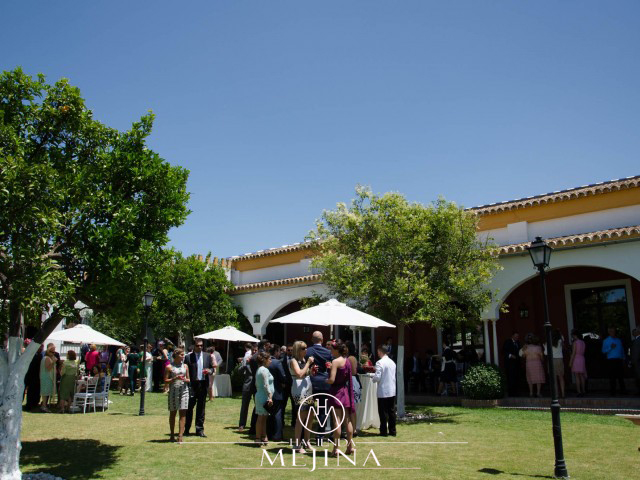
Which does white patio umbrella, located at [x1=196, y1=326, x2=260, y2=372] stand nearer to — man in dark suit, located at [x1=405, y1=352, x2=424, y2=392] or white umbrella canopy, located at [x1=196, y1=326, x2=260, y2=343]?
white umbrella canopy, located at [x1=196, y1=326, x2=260, y2=343]

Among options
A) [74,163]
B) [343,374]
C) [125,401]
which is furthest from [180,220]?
[125,401]

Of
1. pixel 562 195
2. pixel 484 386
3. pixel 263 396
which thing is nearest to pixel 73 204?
pixel 263 396

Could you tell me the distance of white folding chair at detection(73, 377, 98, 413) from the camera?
529 inches

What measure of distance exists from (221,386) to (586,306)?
11.4 metres

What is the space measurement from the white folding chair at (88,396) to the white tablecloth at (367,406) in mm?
7020

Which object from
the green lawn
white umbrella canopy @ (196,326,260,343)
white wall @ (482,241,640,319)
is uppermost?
white wall @ (482,241,640,319)

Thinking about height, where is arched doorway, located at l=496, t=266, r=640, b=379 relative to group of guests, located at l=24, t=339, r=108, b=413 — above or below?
above

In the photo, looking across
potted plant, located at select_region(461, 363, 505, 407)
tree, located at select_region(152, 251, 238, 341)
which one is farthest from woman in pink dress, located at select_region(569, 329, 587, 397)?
tree, located at select_region(152, 251, 238, 341)

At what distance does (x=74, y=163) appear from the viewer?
7609mm

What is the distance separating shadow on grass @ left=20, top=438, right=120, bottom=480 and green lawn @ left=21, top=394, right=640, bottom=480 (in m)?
0.01

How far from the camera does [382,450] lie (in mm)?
8578

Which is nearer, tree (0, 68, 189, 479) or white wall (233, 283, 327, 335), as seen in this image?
tree (0, 68, 189, 479)

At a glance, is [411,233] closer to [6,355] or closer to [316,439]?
[316,439]
